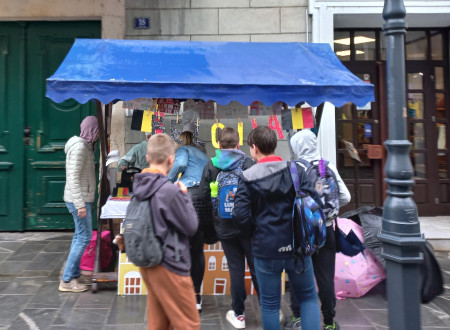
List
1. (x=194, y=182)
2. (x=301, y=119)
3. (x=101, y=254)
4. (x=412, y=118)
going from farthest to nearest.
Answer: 1. (x=412, y=118)
2. (x=101, y=254)
3. (x=301, y=119)
4. (x=194, y=182)

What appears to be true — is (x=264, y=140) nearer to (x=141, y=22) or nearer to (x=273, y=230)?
(x=273, y=230)

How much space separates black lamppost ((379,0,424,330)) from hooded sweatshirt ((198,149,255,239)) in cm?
122

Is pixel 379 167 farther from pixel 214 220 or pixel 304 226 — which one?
pixel 304 226

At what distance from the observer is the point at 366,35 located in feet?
24.2

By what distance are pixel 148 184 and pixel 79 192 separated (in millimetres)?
2235

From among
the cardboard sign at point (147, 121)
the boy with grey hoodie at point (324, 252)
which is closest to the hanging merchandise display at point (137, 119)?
the cardboard sign at point (147, 121)

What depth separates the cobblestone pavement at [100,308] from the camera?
3.88 metres

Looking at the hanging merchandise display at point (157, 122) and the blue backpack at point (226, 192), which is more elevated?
the hanging merchandise display at point (157, 122)

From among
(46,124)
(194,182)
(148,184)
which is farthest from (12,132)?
(148,184)

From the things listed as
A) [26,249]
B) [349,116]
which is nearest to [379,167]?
[349,116]

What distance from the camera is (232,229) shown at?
3.69 metres

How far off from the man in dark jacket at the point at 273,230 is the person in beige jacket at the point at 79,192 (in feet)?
7.43

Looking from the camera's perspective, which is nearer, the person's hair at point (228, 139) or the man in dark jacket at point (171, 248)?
the man in dark jacket at point (171, 248)

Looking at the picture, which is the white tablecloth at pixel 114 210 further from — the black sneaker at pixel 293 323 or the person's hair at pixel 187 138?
the black sneaker at pixel 293 323
